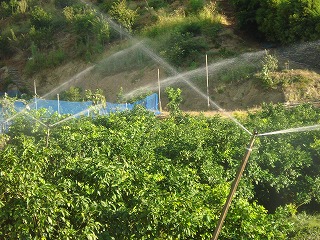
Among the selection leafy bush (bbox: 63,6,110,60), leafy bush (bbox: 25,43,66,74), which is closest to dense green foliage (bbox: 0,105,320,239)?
leafy bush (bbox: 63,6,110,60)

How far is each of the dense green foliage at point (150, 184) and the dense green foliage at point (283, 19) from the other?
10344mm

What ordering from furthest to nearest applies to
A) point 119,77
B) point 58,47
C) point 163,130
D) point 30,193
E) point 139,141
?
point 58,47 → point 119,77 → point 163,130 → point 139,141 → point 30,193

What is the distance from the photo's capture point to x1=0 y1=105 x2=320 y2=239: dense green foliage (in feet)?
23.0

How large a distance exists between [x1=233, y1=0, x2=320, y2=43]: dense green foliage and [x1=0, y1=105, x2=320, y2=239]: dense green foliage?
10.3 meters

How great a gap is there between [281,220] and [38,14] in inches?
1097

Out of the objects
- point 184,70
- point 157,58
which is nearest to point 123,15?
point 157,58

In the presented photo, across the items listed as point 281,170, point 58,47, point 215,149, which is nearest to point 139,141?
→ point 215,149

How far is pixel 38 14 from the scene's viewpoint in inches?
1329

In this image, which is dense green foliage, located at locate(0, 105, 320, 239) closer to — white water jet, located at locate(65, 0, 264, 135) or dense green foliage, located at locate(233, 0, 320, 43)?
white water jet, located at locate(65, 0, 264, 135)

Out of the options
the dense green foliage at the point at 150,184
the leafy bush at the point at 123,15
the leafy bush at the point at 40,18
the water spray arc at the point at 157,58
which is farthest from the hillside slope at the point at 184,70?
the dense green foliage at the point at 150,184

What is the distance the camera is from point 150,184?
8188mm

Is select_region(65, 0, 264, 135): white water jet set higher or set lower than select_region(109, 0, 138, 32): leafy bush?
lower

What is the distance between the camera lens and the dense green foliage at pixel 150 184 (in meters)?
7.00

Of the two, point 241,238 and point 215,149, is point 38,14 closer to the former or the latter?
point 215,149
